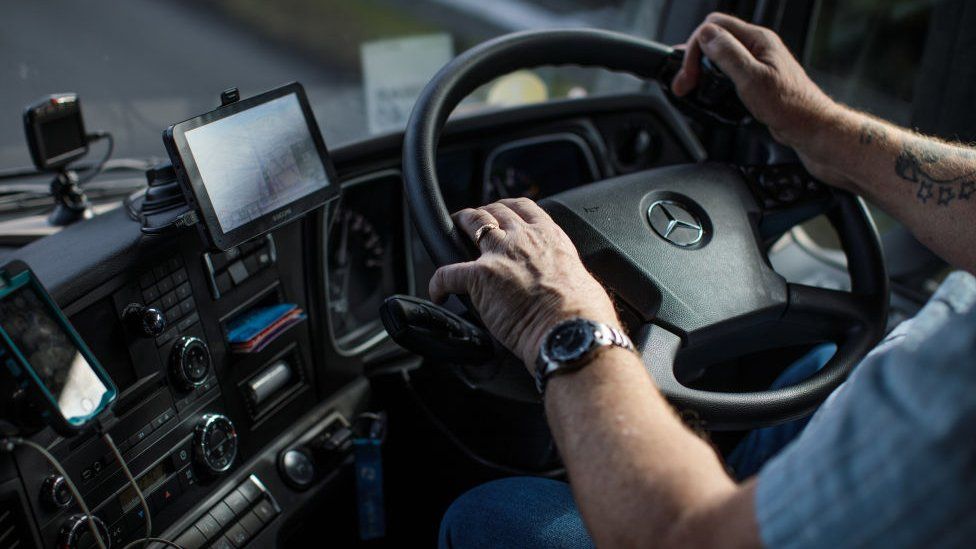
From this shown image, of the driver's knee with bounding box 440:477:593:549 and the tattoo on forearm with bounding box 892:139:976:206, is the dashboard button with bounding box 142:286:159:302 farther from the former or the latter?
the tattoo on forearm with bounding box 892:139:976:206

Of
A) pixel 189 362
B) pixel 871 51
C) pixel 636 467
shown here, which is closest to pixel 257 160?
pixel 189 362

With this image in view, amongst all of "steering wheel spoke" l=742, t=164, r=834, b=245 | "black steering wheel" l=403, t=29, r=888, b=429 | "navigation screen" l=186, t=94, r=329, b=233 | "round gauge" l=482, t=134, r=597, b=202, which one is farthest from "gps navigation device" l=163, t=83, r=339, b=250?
"steering wheel spoke" l=742, t=164, r=834, b=245

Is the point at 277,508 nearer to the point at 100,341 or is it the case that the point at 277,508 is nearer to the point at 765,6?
the point at 100,341

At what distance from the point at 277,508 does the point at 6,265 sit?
64 centimetres

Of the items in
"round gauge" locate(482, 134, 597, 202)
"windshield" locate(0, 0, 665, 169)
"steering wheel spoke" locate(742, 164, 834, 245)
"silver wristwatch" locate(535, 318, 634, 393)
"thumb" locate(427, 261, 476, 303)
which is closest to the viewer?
"silver wristwatch" locate(535, 318, 634, 393)

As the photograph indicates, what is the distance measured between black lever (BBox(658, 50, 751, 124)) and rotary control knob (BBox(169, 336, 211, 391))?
86 cm

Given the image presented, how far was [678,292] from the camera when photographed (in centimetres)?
109

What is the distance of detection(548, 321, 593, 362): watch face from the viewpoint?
81cm

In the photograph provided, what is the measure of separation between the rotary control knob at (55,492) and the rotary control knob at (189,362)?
204 mm

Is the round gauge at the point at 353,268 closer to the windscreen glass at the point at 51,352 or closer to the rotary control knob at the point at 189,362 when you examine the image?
the rotary control knob at the point at 189,362

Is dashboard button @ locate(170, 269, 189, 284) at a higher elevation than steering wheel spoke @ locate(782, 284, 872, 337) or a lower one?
higher

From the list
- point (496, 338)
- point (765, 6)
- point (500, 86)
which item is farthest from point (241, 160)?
point (765, 6)

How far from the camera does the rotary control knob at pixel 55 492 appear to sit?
3.10 feet

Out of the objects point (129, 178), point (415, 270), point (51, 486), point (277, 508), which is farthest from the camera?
point (415, 270)
